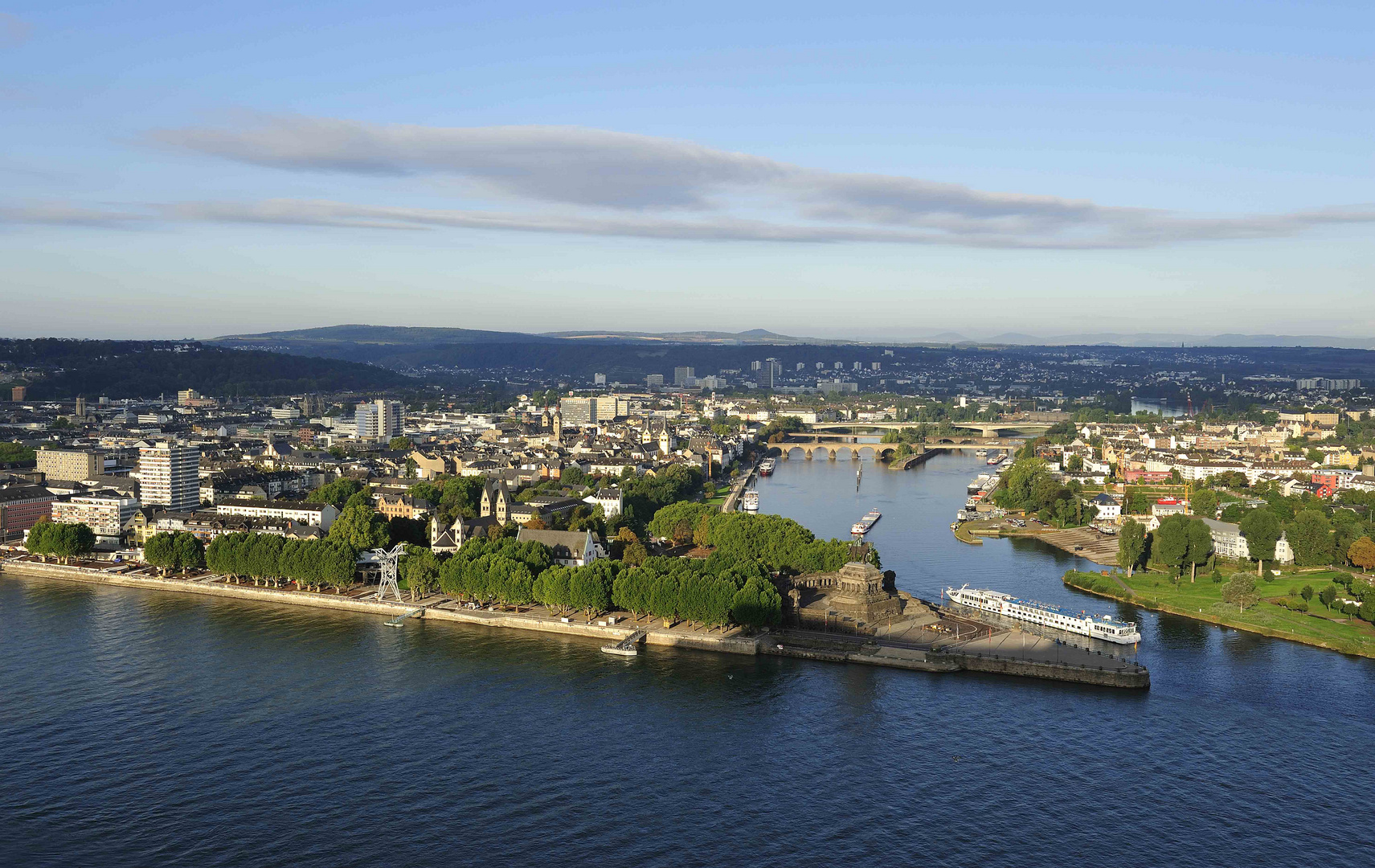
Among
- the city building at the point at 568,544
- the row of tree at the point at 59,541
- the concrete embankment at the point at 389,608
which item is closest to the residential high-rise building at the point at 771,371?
the row of tree at the point at 59,541

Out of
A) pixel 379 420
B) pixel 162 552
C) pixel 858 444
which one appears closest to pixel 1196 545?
pixel 162 552

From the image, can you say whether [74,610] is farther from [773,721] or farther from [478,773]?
[773,721]

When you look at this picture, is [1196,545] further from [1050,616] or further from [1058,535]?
[1058,535]

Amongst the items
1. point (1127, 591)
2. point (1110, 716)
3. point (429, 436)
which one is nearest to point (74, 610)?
point (1110, 716)

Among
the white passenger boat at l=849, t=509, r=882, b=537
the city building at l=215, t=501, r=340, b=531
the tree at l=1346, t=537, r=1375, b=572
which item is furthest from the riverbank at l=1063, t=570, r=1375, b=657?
the city building at l=215, t=501, r=340, b=531

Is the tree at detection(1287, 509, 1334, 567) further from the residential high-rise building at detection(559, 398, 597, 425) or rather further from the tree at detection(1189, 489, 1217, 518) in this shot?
the residential high-rise building at detection(559, 398, 597, 425)
